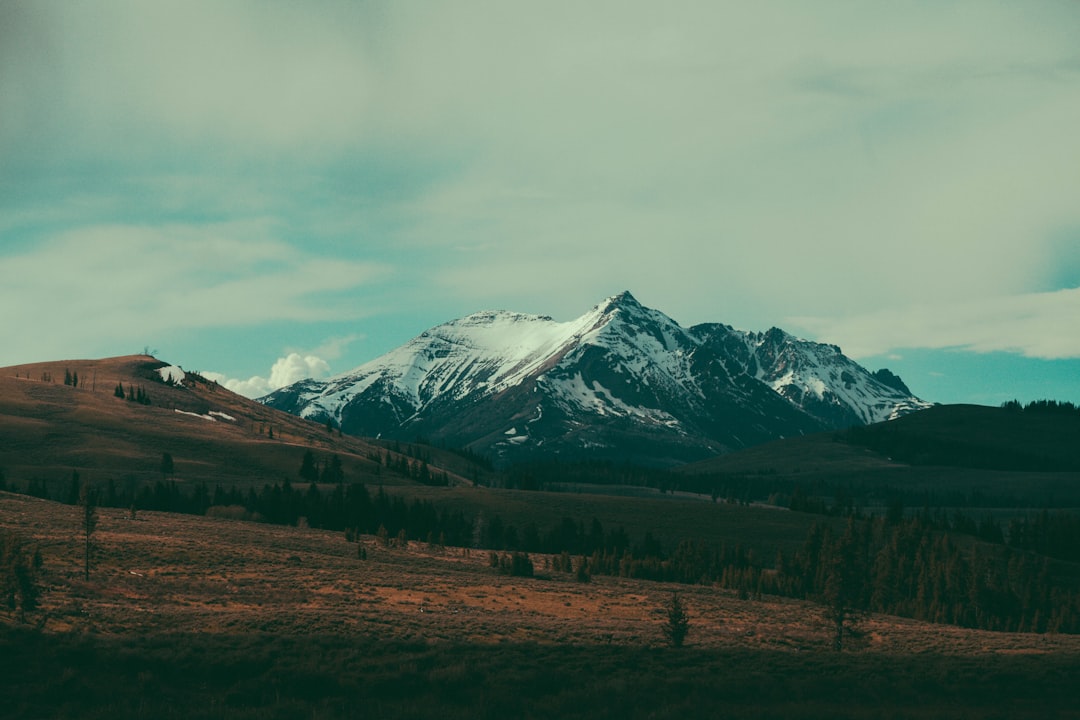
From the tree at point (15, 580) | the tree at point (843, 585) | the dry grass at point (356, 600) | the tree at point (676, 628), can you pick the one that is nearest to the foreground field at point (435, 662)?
the dry grass at point (356, 600)

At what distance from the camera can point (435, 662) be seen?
36.1 metres

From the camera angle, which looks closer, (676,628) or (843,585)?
(676,628)

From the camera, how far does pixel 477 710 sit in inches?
1148

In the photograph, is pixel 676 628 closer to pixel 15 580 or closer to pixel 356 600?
pixel 356 600

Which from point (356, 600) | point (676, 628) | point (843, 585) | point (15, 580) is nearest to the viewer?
point (15, 580)

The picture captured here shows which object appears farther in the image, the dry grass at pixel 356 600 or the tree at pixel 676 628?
the tree at pixel 676 628

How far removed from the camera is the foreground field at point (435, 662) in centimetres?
3000

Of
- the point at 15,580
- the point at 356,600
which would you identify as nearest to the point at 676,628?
the point at 356,600

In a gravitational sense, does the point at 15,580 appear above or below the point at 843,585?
below

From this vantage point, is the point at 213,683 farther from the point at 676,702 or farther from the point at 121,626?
the point at 121,626

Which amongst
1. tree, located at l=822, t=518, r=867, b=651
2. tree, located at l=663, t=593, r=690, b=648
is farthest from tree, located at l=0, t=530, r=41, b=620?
tree, located at l=822, t=518, r=867, b=651

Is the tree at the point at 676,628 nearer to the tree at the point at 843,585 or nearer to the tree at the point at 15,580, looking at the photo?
the tree at the point at 843,585

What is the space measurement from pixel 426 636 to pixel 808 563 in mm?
98046

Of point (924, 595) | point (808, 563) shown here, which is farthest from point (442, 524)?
point (924, 595)
